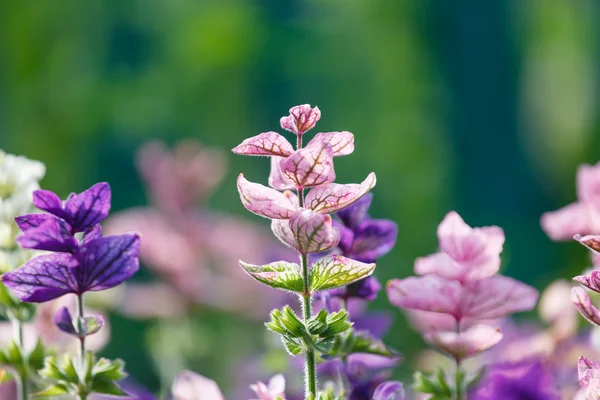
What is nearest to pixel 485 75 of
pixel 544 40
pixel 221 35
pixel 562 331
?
pixel 544 40

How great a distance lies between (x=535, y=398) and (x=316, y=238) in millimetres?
151

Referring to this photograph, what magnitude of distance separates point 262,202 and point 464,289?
129 mm

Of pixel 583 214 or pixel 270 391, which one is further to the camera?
pixel 583 214

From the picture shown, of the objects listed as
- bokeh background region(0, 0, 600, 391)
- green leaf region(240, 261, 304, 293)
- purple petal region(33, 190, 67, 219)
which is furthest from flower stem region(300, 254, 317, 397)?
bokeh background region(0, 0, 600, 391)

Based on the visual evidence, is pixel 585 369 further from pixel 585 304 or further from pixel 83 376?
pixel 83 376

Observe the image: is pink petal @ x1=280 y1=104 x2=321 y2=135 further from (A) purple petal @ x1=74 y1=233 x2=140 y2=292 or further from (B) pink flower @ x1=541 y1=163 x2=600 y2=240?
(B) pink flower @ x1=541 y1=163 x2=600 y2=240

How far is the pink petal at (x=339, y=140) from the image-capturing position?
351 millimetres

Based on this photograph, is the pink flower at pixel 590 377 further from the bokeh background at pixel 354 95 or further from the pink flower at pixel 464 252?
the bokeh background at pixel 354 95

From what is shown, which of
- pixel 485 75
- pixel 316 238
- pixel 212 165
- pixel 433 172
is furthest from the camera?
pixel 485 75

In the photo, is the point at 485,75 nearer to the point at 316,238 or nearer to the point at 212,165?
the point at 212,165

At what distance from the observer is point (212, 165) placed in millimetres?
1111

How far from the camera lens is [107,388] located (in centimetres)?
38

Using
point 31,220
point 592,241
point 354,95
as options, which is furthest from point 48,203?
point 354,95

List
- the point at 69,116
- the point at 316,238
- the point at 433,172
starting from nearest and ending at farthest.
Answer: the point at 316,238 → the point at 69,116 → the point at 433,172
